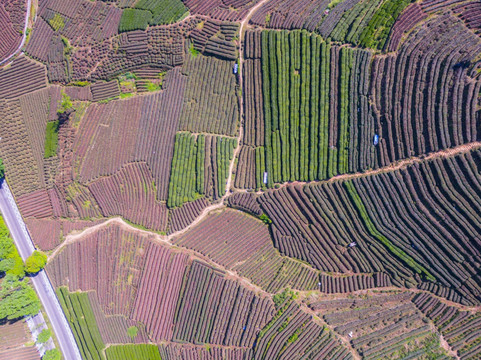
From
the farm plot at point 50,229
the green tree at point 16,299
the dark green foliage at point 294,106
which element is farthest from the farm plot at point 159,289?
the dark green foliage at point 294,106

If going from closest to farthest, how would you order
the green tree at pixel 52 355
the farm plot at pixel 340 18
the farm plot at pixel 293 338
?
the farm plot at pixel 293 338, the farm plot at pixel 340 18, the green tree at pixel 52 355

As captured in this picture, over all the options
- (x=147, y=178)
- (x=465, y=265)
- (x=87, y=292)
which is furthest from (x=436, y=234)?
(x=87, y=292)

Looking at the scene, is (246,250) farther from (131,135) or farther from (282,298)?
(131,135)

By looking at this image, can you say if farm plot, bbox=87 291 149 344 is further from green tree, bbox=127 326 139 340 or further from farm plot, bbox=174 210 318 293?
farm plot, bbox=174 210 318 293

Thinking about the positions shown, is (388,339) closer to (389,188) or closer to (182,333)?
(389,188)

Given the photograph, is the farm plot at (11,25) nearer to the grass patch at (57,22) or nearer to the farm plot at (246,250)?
the grass patch at (57,22)

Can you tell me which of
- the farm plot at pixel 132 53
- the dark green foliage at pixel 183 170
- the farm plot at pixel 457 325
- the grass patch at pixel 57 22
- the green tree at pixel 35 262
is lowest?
the green tree at pixel 35 262

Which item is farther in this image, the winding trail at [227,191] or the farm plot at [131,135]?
the farm plot at [131,135]
